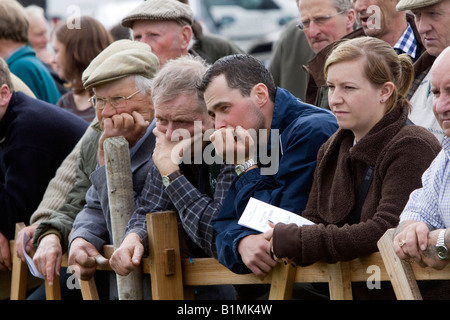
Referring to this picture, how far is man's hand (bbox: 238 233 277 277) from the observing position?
13.3 feet

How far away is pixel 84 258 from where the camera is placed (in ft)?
16.6

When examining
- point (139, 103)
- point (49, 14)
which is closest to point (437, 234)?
point (139, 103)

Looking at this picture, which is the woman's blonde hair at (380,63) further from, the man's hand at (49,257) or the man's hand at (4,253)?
the man's hand at (4,253)

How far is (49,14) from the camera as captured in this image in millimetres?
21656

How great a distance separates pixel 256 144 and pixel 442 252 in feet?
4.46

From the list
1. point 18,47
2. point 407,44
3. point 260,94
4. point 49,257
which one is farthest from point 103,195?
point 18,47

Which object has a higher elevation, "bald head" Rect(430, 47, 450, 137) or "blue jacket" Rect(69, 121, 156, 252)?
"bald head" Rect(430, 47, 450, 137)

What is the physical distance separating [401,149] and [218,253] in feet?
3.48

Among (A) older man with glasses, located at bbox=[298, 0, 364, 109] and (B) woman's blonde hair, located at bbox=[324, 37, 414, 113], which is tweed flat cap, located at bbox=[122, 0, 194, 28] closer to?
(A) older man with glasses, located at bbox=[298, 0, 364, 109]

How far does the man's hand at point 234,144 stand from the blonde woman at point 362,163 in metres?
0.35

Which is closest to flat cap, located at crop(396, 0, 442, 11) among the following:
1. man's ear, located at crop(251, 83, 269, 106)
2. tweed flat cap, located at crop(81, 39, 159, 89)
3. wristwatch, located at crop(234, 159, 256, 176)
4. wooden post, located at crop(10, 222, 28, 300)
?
man's ear, located at crop(251, 83, 269, 106)

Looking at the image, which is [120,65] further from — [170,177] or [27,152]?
[27,152]

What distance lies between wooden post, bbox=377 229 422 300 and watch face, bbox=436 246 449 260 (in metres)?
0.22
